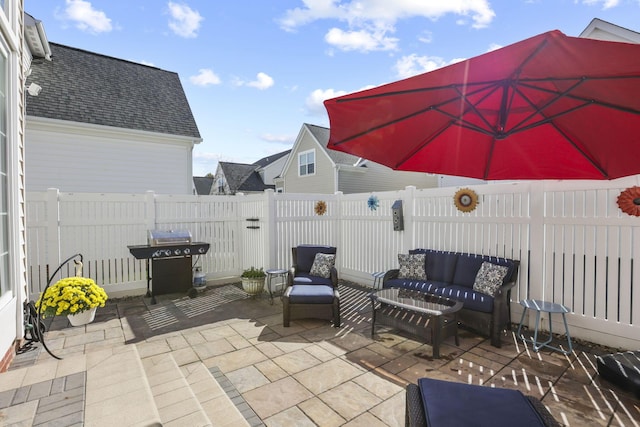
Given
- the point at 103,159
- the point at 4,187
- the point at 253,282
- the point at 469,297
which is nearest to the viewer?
the point at 4,187

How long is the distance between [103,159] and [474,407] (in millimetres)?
9140

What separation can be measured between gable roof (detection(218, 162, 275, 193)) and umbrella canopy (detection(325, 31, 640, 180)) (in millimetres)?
18212

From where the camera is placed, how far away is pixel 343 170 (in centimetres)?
1343

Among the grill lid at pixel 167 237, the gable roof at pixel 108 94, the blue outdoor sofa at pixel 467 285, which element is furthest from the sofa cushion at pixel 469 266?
the gable roof at pixel 108 94

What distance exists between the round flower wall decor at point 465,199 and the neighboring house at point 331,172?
8593mm

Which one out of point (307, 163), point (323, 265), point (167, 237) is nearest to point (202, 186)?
point (307, 163)

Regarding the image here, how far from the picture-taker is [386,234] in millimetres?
5961

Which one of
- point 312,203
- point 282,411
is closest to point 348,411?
point 282,411

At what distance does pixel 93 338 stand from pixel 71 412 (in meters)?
2.22

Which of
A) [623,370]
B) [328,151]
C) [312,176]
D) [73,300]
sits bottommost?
[623,370]

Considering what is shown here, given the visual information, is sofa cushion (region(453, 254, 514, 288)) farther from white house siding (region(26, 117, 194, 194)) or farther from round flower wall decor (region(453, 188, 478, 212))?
white house siding (region(26, 117, 194, 194))

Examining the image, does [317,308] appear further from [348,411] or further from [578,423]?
[578,423]

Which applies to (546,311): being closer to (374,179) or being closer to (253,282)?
(253,282)

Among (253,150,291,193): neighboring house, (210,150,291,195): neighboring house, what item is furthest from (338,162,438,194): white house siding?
(210,150,291,195): neighboring house
